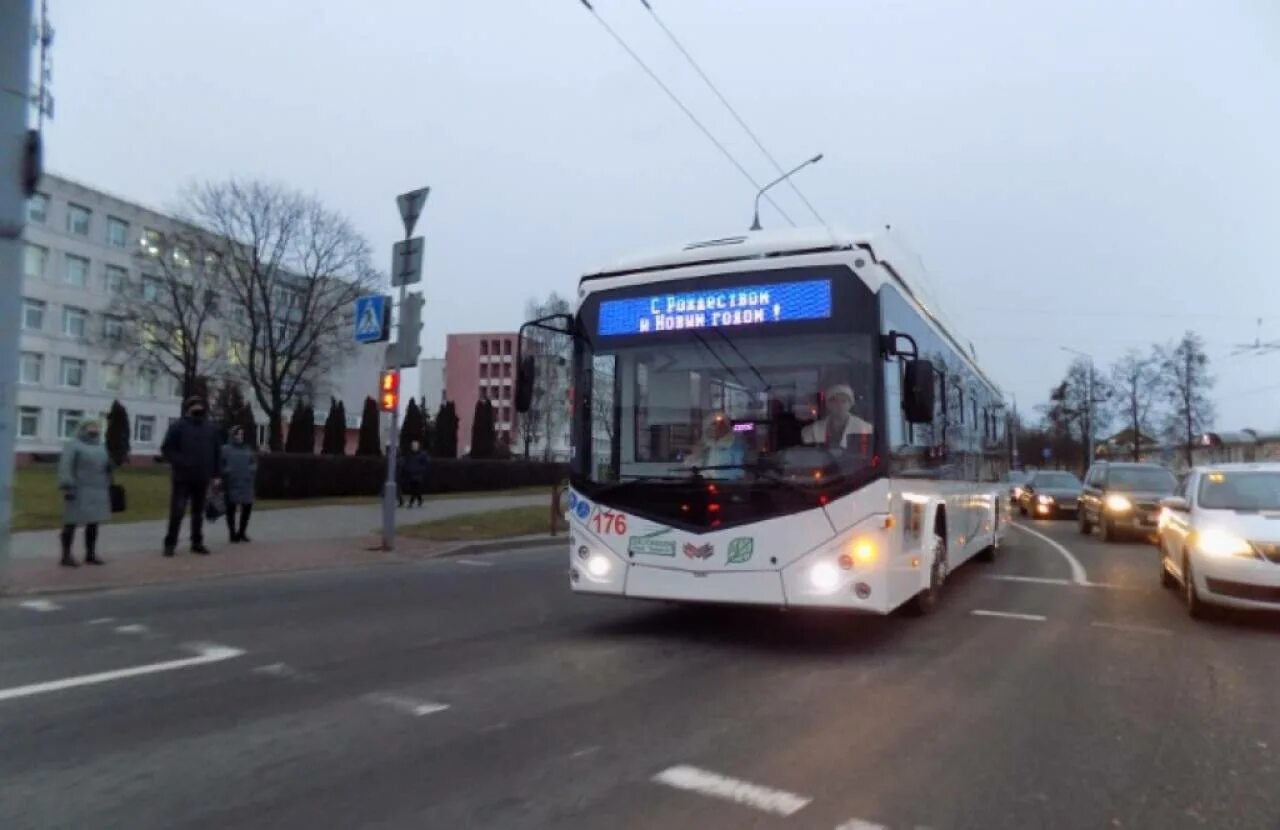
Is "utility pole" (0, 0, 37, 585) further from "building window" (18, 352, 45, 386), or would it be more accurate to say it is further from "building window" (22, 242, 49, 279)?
"building window" (18, 352, 45, 386)

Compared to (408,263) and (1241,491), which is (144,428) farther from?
(1241,491)

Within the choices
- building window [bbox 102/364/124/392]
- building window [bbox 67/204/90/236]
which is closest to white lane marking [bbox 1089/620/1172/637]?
building window [bbox 102/364/124/392]

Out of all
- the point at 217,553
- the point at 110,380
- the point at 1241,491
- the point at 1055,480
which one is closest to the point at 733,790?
the point at 1241,491

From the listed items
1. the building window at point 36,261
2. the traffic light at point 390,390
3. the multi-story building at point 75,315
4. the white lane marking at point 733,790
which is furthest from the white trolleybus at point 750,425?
the building window at point 36,261

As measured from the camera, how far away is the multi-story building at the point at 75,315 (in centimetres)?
5809

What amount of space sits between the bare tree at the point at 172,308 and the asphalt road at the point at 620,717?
140 feet

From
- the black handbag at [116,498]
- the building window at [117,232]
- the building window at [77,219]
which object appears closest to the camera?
the black handbag at [116,498]

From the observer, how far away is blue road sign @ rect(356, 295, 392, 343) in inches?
545

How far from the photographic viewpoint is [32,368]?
5869cm

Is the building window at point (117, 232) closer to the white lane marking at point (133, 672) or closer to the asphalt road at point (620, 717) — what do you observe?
the asphalt road at point (620, 717)

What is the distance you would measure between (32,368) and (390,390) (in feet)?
188

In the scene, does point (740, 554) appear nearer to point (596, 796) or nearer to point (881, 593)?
point (881, 593)

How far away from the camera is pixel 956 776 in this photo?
171 inches

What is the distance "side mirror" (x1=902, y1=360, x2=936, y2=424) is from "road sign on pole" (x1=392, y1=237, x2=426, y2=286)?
914cm
